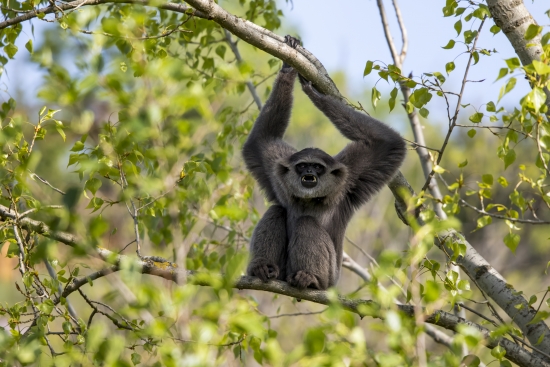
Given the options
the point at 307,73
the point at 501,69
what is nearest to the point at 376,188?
the point at 307,73

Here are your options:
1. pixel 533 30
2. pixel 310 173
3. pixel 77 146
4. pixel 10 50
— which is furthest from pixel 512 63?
pixel 10 50

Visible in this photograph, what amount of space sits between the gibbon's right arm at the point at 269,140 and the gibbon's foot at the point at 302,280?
1.96 m

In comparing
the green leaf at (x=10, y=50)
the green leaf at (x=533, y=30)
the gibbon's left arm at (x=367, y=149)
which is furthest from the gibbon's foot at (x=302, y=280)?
the green leaf at (x=10, y=50)

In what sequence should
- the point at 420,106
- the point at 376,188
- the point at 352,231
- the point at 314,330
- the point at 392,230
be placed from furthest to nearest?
the point at 392,230, the point at 352,231, the point at 376,188, the point at 420,106, the point at 314,330

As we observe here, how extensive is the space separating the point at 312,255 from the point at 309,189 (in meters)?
1.12

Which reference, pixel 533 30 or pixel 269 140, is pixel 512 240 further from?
pixel 269 140

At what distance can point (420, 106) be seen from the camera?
6484 mm

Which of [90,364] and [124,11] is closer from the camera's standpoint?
[90,364]

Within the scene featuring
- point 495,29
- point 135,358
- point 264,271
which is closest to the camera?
point 135,358

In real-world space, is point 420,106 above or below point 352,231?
below

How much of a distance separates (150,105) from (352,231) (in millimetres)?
19618

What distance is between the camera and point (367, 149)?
836cm

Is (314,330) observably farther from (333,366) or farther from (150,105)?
(150,105)

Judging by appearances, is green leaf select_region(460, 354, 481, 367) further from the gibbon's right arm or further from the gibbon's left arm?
the gibbon's right arm
